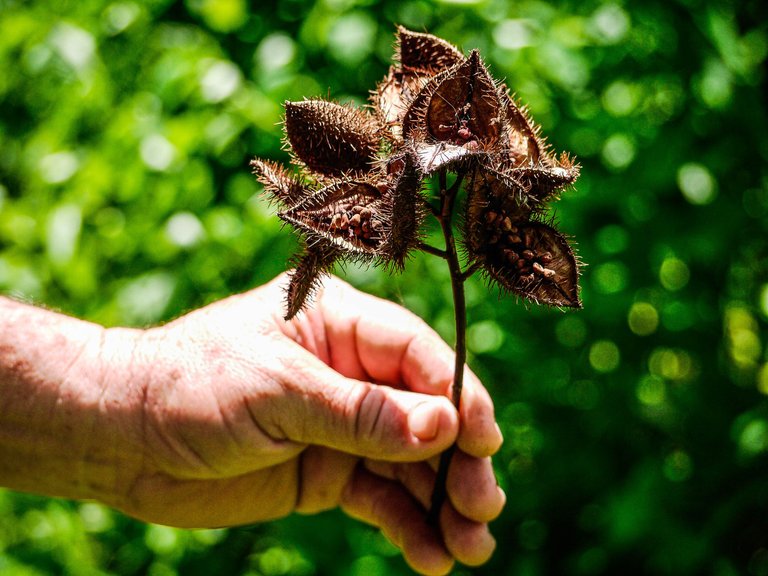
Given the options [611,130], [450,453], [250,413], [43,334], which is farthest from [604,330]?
[43,334]

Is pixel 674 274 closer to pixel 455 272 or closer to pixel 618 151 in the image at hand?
pixel 618 151

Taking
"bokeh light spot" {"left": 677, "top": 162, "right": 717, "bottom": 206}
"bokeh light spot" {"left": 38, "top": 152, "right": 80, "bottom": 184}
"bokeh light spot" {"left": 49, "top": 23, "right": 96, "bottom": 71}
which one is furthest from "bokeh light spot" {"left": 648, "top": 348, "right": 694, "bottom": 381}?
"bokeh light spot" {"left": 49, "top": 23, "right": 96, "bottom": 71}

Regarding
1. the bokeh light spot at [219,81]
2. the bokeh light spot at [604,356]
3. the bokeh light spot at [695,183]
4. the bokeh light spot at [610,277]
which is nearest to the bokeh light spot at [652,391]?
the bokeh light spot at [604,356]

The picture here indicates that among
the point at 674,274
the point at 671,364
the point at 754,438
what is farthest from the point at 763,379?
the point at 674,274

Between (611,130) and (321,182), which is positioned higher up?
(321,182)

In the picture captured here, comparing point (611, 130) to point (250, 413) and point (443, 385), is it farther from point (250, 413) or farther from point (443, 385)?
point (250, 413)

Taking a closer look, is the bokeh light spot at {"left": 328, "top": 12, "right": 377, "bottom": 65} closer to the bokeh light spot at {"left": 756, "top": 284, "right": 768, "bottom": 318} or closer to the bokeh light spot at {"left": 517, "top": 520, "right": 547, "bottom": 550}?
the bokeh light spot at {"left": 756, "top": 284, "right": 768, "bottom": 318}
